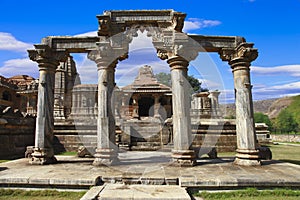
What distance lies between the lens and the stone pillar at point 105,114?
6816mm

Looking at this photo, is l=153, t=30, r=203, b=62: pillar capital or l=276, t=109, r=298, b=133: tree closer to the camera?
l=153, t=30, r=203, b=62: pillar capital

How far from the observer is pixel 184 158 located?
646 cm

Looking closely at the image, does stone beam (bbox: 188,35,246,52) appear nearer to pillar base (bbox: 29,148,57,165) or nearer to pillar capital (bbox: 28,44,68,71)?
pillar capital (bbox: 28,44,68,71)

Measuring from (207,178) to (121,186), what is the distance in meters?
1.99

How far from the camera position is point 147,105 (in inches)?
1198

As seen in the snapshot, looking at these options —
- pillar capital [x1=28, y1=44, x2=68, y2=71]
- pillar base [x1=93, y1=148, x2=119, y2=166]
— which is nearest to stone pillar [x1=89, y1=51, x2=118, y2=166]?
pillar base [x1=93, y1=148, x2=119, y2=166]

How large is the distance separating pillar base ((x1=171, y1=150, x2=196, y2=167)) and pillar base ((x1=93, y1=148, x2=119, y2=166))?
198cm

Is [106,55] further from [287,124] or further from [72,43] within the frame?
[287,124]

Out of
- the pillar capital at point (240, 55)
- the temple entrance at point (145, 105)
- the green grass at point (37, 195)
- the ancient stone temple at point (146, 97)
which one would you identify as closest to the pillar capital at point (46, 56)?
the green grass at point (37, 195)

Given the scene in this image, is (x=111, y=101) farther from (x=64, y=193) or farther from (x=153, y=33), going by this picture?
(x=64, y=193)

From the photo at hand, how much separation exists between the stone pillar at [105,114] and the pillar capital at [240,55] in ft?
13.3

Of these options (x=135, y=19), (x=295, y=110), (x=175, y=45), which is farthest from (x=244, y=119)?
(x=295, y=110)

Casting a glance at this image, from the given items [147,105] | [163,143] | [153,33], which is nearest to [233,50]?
[153,33]

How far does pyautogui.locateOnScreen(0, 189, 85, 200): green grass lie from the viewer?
450 centimetres
